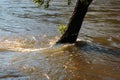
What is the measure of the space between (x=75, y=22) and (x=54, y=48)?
1428 millimetres

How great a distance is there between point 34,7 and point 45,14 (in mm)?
3251

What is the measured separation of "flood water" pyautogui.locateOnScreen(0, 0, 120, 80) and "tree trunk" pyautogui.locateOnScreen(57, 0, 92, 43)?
41 cm

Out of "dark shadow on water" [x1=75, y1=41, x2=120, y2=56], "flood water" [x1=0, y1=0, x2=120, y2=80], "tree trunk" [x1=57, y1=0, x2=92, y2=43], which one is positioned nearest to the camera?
"flood water" [x1=0, y1=0, x2=120, y2=80]

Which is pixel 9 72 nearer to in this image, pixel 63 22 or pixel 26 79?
pixel 26 79

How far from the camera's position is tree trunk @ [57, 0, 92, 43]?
11875 mm

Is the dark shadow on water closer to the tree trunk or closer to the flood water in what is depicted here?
the flood water

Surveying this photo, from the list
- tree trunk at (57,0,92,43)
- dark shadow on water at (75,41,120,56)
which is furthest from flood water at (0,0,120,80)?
tree trunk at (57,0,92,43)

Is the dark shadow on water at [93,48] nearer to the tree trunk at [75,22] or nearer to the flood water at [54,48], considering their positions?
the flood water at [54,48]

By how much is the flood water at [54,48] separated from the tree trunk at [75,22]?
0.41 metres

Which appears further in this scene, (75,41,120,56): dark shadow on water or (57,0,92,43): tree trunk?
(57,0,92,43): tree trunk

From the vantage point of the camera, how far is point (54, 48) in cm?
1180

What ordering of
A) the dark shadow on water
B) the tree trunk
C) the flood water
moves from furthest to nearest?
1. the tree trunk
2. the dark shadow on water
3. the flood water

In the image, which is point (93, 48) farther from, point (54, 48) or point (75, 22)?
point (54, 48)

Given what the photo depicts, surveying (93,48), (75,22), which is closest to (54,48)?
(75,22)
